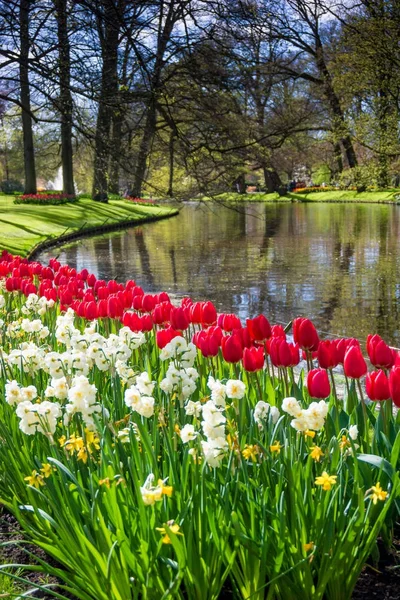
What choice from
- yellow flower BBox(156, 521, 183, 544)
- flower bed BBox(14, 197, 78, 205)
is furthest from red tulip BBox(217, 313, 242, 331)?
flower bed BBox(14, 197, 78, 205)

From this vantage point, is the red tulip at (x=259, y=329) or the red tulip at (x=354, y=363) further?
the red tulip at (x=259, y=329)

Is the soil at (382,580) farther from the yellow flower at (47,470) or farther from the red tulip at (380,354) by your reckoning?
the yellow flower at (47,470)

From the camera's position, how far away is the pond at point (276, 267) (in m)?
10.4

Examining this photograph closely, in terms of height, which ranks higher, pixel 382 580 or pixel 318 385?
pixel 318 385

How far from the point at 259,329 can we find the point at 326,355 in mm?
525

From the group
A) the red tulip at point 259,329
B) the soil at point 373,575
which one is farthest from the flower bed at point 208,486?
the red tulip at point 259,329

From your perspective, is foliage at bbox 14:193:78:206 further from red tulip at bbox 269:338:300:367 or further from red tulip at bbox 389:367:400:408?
red tulip at bbox 389:367:400:408

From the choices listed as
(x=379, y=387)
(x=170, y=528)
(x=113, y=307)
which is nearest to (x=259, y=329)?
(x=379, y=387)

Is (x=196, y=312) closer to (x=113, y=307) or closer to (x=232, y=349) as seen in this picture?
(x=113, y=307)

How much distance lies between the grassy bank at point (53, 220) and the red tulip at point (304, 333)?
45.3ft

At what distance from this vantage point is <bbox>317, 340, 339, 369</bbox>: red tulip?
3.24 m

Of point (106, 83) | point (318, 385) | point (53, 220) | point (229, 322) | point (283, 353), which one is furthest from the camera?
point (53, 220)

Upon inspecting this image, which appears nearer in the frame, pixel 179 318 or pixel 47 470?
pixel 47 470

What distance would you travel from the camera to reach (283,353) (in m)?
3.22
